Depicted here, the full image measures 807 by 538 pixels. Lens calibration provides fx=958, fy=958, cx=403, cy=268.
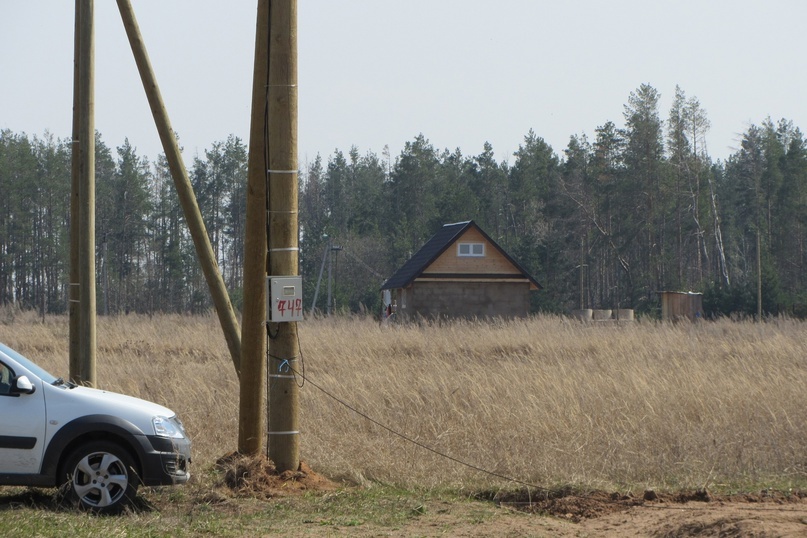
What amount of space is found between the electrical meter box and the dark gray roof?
3478cm

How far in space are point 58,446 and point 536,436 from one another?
5.23 metres

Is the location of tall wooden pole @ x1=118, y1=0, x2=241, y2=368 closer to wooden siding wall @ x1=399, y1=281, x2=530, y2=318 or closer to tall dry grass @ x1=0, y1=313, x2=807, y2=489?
tall dry grass @ x1=0, y1=313, x2=807, y2=489

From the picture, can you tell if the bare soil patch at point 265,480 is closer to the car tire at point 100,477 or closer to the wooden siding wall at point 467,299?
the car tire at point 100,477

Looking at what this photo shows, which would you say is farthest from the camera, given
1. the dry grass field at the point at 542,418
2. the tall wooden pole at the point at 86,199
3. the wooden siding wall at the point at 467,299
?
the wooden siding wall at the point at 467,299

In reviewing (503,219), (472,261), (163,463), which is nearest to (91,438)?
(163,463)

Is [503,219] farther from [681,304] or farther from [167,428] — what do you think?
[167,428]

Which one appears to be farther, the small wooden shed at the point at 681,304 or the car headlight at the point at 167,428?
the small wooden shed at the point at 681,304

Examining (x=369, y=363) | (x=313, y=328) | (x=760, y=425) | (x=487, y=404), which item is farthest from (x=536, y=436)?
(x=313, y=328)

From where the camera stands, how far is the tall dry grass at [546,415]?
974 cm

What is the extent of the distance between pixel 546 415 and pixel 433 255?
112 ft

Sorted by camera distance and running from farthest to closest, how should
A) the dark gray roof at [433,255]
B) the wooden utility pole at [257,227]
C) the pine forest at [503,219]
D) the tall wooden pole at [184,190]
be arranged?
the pine forest at [503,219] < the dark gray roof at [433,255] < the tall wooden pole at [184,190] < the wooden utility pole at [257,227]

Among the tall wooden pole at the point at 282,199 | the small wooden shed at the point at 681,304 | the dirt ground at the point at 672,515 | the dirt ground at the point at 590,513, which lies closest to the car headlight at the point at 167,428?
the dirt ground at the point at 590,513

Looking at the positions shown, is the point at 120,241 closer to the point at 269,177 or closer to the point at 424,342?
the point at 424,342

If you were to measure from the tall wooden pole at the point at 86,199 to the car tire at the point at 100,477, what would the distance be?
4.28m
